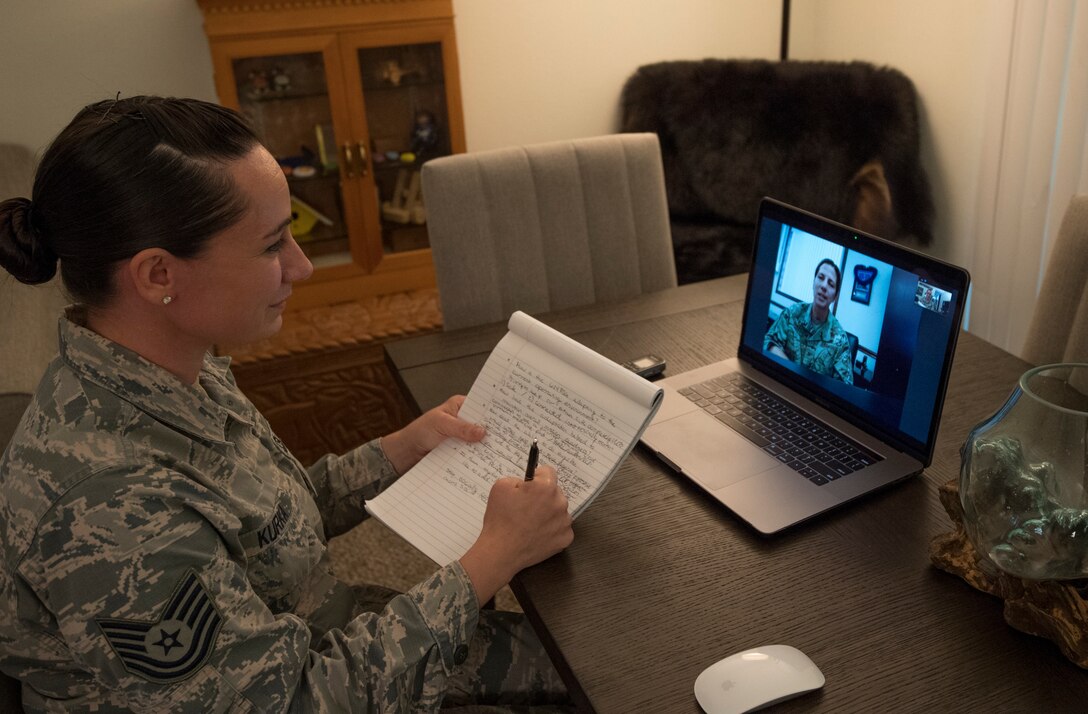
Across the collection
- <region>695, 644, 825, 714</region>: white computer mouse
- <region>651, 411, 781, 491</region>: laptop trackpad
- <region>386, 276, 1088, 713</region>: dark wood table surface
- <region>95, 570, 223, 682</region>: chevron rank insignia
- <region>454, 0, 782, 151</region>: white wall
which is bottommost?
<region>386, 276, 1088, 713</region>: dark wood table surface

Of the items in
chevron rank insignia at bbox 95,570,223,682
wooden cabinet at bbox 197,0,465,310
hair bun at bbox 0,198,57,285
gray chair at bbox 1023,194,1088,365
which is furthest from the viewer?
wooden cabinet at bbox 197,0,465,310

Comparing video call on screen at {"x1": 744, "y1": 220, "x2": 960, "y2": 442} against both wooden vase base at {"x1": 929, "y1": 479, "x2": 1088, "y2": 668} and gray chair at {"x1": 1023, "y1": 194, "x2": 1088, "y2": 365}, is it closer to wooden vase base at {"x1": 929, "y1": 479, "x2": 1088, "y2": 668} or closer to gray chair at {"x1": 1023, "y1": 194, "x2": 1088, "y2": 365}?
wooden vase base at {"x1": 929, "y1": 479, "x2": 1088, "y2": 668}

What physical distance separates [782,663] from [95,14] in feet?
8.95

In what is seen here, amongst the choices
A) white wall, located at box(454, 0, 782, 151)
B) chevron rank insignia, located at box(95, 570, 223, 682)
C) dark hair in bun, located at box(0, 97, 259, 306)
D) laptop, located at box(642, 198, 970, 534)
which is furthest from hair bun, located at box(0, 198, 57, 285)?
white wall, located at box(454, 0, 782, 151)

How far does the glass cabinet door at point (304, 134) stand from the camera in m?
2.62

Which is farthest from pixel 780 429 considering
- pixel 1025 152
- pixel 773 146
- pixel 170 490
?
pixel 773 146

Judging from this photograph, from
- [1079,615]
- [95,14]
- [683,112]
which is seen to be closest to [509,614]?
[1079,615]

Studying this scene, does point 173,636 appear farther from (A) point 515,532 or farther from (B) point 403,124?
(B) point 403,124

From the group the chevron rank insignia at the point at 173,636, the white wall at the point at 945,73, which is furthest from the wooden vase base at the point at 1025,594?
the white wall at the point at 945,73

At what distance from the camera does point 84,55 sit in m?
2.71

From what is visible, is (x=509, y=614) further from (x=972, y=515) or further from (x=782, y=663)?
(x=972, y=515)

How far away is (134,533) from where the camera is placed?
791 millimetres

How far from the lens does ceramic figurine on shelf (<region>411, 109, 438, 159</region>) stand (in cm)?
283

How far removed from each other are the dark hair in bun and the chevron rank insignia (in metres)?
0.32
